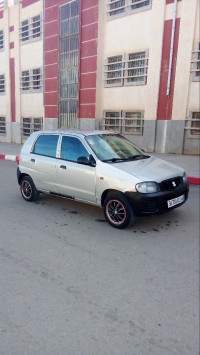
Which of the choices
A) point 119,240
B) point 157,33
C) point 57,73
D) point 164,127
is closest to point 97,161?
point 119,240

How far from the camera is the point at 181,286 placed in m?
2.79

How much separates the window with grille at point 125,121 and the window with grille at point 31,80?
6059 mm

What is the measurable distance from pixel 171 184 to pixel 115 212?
1.00 m

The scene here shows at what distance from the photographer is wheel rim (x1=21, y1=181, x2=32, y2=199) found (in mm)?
5863

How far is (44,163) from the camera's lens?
17.8 ft

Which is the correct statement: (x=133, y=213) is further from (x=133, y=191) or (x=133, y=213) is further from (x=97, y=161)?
(x=97, y=161)

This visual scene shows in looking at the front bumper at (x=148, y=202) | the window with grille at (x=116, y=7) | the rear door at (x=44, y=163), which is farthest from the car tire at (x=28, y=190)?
the window with grille at (x=116, y=7)

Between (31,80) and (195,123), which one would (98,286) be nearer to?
(195,123)

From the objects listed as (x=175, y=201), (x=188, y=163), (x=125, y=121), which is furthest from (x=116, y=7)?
(x=175, y=201)

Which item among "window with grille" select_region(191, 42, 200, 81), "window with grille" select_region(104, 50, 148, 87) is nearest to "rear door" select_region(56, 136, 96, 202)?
"window with grille" select_region(191, 42, 200, 81)

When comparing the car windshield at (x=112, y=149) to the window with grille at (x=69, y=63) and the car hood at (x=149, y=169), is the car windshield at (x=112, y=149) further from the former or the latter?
the window with grille at (x=69, y=63)

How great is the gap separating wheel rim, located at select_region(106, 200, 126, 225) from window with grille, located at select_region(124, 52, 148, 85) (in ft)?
32.6

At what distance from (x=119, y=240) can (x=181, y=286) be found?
128cm

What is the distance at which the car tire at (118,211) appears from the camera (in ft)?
13.8
